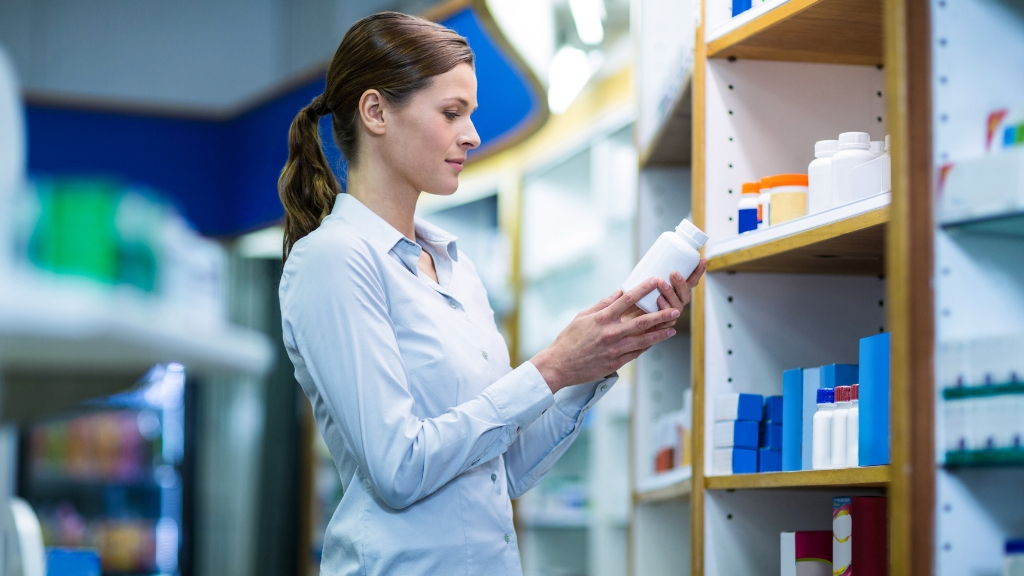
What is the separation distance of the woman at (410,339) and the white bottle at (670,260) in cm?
2

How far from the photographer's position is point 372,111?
1827 mm

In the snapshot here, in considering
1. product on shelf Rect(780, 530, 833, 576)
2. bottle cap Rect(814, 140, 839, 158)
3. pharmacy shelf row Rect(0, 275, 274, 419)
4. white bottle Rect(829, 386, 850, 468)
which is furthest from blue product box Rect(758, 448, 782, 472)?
pharmacy shelf row Rect(0, 275, 274, 419)

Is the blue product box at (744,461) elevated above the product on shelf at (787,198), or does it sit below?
below

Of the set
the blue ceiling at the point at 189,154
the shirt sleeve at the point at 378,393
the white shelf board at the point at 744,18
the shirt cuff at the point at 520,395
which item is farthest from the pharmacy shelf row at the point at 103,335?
the blue ceiling at the point at 189,154

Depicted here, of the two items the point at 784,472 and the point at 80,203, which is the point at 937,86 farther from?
the point at 80,203

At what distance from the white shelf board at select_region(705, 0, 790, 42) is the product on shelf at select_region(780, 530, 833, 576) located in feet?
3.12

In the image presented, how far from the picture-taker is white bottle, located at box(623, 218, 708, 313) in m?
1.74

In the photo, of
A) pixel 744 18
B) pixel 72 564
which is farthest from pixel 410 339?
pixel 72 564

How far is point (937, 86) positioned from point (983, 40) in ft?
0.33

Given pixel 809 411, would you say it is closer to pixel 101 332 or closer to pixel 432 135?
pixel 432 135

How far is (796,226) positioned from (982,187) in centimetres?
57

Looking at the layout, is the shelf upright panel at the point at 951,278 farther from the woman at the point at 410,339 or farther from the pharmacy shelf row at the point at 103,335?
the pharmacy shelf row at the point at 103,335

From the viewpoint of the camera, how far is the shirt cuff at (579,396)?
1908 millimetres

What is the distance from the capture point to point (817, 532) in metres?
1.84
